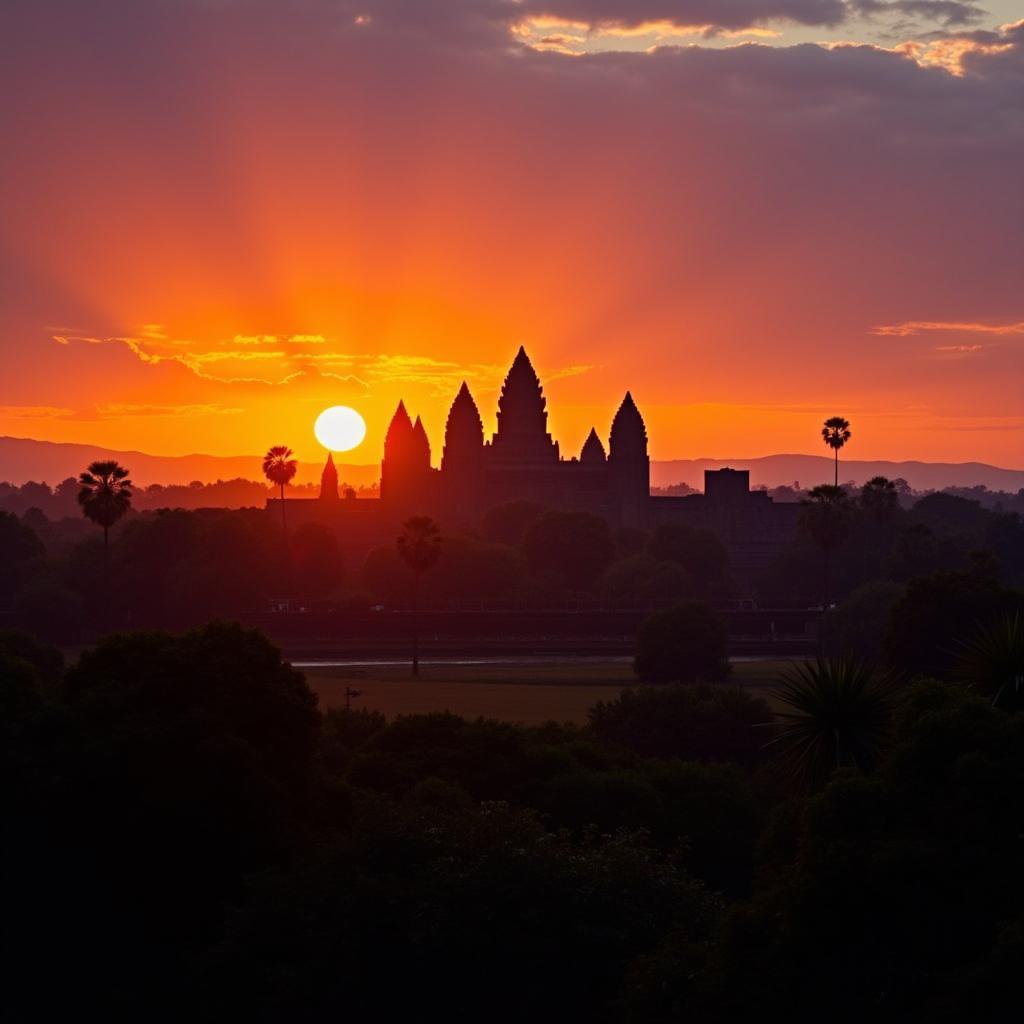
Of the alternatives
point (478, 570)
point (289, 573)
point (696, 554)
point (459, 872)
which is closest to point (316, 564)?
point (289, 573)

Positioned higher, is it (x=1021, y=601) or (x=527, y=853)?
(x=1021, y=601)

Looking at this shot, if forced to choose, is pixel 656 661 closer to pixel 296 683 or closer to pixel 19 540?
pixel 296 683

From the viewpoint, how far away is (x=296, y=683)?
36.4 m

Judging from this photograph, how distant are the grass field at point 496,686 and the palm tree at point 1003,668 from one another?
128 feet

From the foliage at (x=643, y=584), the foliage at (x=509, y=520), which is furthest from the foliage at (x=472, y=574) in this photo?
the foliage at (x=509, y=520)

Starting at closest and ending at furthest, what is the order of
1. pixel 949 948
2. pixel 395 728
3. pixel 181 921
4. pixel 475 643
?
pixel 949 948
pixel 181 921
pixel 395 728
pixel 475 643

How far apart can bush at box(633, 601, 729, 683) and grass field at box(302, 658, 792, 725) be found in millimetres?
1400

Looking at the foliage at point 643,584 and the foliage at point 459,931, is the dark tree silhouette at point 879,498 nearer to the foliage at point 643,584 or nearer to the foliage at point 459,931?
the foliage at point 643,584

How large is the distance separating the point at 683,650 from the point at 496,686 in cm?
908

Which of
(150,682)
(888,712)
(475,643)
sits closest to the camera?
(888,712)

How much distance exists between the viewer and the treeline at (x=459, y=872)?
75.3ft

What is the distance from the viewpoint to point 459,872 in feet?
93.7

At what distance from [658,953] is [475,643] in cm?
8619

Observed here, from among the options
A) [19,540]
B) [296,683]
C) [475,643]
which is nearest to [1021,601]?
[296,683]
